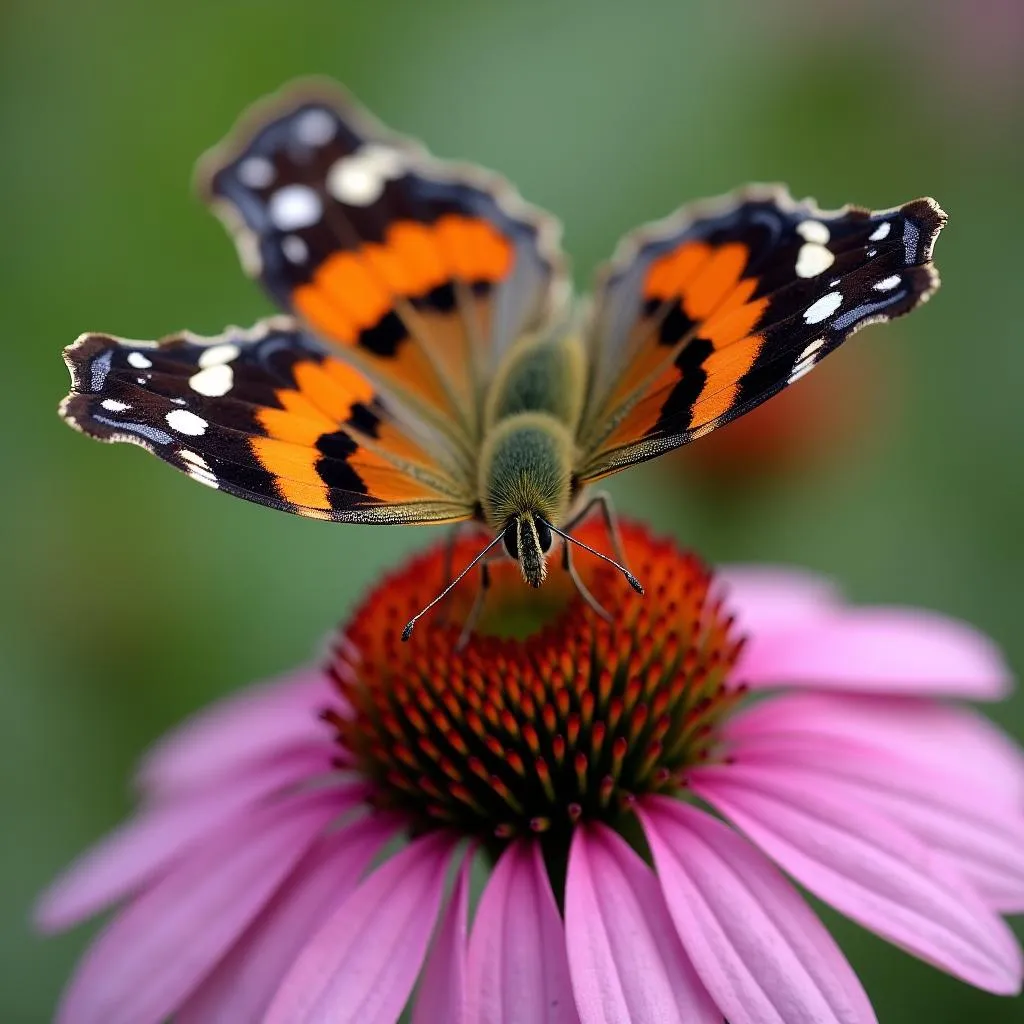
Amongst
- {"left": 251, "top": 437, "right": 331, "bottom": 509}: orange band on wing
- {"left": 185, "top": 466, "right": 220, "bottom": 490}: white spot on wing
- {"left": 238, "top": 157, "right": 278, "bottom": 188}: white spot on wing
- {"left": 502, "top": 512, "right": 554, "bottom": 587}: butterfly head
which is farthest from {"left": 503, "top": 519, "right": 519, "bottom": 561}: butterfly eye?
{"left": 238, "top": 157, "right": 278, "bottom": 188}: white spot on wing

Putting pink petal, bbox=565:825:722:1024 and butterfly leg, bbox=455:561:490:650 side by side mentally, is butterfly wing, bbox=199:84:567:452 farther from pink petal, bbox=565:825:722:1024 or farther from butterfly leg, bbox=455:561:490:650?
pink petal, bbox=565:825:722:1024

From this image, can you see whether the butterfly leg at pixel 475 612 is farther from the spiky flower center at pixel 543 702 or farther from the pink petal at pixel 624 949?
the pink petal at pixel 624 949

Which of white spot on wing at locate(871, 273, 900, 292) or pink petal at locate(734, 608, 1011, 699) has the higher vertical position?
white spot on wing at locate(871, 273, 900, 292)

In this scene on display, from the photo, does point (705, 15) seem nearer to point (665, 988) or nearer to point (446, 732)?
point (446, 732)

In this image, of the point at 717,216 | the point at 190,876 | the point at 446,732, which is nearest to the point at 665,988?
the point at 446,732

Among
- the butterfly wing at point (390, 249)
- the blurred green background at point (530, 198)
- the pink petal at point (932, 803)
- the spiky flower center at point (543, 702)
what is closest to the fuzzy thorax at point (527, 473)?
the spiky flower center at point (543, 702)

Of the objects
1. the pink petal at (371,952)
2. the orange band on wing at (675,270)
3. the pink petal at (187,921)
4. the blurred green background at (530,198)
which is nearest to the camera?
the pink petal at (371,952)
